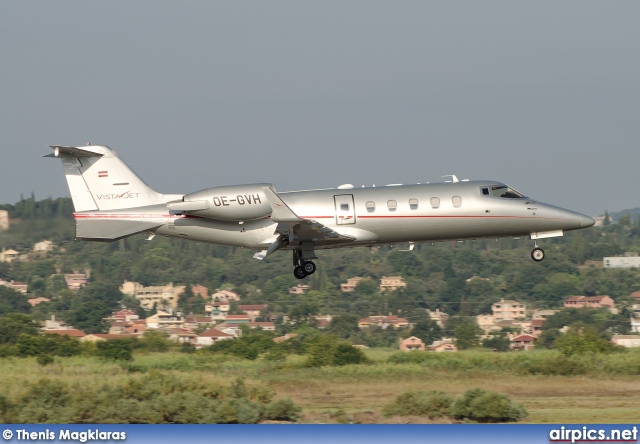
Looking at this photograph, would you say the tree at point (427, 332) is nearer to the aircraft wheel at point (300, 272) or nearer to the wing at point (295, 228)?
the aircraft wheel at point (300, 272)

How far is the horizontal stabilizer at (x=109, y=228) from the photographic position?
34.4 metres

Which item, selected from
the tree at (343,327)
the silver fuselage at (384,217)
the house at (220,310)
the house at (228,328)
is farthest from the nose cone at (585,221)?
the house at (220,310)

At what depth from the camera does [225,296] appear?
134875 millimetres

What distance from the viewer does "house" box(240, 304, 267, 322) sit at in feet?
396

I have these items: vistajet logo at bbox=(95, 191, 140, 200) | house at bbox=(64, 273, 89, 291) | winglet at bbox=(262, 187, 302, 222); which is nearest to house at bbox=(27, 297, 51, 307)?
house at bbox=(64, 273, 89, 291)

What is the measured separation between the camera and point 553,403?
107 feet

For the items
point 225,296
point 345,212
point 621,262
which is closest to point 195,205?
point 345,212

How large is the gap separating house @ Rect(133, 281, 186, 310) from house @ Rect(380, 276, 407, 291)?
29959 millimetres

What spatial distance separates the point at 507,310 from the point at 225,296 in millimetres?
37621

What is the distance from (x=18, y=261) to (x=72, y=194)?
94.2m

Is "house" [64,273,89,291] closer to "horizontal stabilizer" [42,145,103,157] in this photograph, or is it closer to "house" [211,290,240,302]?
"house" [211,290,240,302]

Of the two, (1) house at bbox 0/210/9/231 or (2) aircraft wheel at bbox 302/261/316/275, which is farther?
(1) house at bbox 0/210/9/231

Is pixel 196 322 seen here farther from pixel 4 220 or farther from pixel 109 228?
pixel 109 228

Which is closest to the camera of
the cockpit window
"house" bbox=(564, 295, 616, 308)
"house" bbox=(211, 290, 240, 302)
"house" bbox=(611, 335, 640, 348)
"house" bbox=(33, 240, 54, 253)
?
the cockpit window
